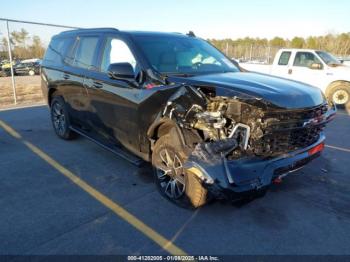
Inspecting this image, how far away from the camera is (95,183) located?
429cm

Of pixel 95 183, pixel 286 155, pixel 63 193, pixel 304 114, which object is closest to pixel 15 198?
pixel 63 193

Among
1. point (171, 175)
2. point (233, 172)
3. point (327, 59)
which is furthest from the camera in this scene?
point (327, 59)

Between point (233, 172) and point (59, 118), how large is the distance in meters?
4.47

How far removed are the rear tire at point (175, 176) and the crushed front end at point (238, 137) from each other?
0.21m

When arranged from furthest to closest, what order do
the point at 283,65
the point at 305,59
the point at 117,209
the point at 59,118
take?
the point at 283,65 < the point at 305,59 < the point at 59,118 < the point at 117,209

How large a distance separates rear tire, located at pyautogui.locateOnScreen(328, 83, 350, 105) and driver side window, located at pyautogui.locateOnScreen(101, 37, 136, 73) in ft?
29.5

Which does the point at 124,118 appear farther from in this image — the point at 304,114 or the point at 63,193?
the point at 304,114

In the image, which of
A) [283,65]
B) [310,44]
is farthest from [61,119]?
[310,44]

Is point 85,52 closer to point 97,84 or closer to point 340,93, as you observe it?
point 97,84

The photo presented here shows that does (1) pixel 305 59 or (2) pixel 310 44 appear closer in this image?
(1) pixel 305 59

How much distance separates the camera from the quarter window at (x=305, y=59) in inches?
438

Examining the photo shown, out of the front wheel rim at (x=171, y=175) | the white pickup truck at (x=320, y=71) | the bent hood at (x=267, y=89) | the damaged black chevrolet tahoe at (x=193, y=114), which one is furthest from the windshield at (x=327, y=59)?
the front wheel rim at (x=171, y=175)

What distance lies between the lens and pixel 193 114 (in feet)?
11.3

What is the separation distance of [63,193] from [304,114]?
3.05 m
